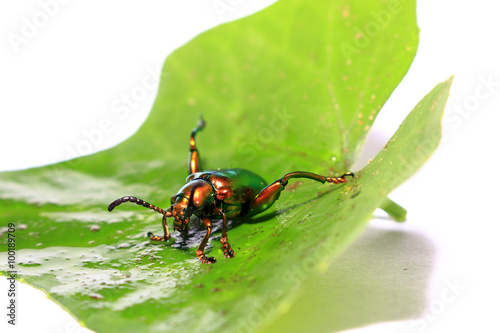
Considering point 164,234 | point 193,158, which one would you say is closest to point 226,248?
point 164,234

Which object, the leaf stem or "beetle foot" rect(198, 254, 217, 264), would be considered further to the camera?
the leaf stem

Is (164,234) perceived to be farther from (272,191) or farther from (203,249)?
(272,191)

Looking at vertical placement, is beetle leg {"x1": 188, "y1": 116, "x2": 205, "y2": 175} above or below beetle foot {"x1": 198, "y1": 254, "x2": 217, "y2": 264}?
above

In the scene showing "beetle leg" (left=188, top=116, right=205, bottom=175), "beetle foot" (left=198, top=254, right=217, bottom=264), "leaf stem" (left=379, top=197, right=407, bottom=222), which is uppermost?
"beetle leg" (left=188, top=116, right=205, bottom=175)

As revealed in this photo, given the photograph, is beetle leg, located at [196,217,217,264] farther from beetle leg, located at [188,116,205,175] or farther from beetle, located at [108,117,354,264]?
beetle leg, located at [188,116,205,175]

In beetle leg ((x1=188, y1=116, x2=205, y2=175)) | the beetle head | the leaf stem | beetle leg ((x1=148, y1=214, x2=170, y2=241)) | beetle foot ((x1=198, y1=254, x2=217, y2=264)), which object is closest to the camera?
beetle foot ((x1=198, y1=254, x2=217, y2=264))

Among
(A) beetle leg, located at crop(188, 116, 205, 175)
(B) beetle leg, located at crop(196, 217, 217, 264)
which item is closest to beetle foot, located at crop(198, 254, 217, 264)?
(B) beetle leg, located at crop(196, 217, 217, 264)
